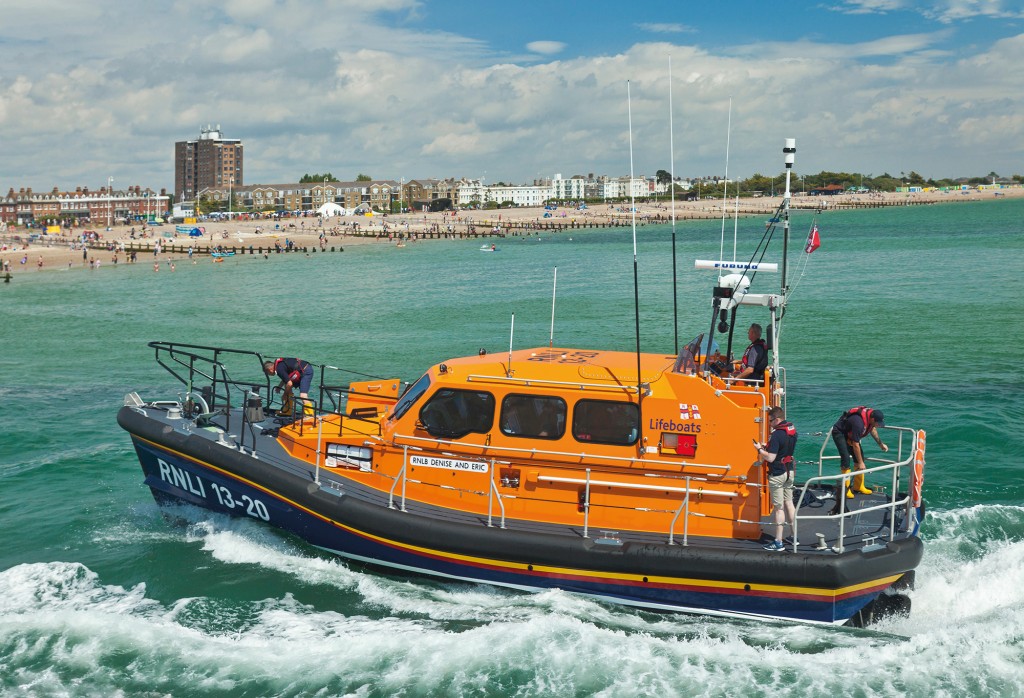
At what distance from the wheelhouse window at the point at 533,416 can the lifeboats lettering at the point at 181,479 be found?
4.00 meters

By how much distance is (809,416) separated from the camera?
678 inches

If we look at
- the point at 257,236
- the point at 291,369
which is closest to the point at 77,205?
the point at 257,236

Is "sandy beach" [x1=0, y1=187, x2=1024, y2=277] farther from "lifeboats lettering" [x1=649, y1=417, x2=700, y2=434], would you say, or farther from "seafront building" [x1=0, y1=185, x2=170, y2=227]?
"seafront building" [x1=0, y1=185, x2=170, y2=227]

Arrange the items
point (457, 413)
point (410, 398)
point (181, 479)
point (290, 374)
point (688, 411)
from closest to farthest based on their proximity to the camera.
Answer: point (688, 411)
point (457, 413)
point (410, 398)
point (181, 479)
point (290, 374)

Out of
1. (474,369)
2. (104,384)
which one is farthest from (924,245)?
(474,369)

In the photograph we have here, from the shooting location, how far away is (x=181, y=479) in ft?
36.9

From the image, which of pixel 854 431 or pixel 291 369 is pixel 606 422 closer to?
pixel 854 431

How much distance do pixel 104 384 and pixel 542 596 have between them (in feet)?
51.3

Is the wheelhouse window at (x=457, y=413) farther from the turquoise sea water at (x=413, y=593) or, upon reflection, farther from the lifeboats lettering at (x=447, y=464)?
the turquoise sea water at (x=413, y=593)

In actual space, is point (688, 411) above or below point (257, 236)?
below

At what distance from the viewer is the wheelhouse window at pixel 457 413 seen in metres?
9.82

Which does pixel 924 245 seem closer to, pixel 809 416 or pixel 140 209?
pixel 809 416

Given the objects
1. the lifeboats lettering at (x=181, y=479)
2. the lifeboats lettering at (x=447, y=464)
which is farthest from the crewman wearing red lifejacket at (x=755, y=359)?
the lifeboats lettering at (x=181, y=479)

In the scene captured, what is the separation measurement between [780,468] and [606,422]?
1805 millimetres
